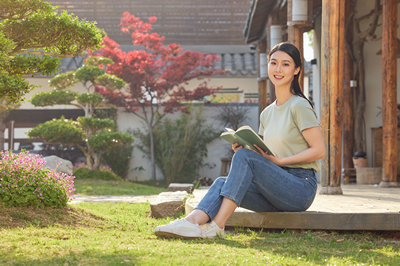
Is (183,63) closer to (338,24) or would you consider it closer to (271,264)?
(338,24)

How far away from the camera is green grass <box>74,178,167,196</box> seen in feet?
34.9

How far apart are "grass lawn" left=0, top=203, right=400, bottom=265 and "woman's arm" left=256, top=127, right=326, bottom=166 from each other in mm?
515

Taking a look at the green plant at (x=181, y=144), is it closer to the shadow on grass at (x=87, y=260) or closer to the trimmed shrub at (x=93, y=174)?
the trimmed shrub at (x=93, y=174)

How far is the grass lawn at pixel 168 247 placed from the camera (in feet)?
9.75

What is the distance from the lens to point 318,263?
300 cm

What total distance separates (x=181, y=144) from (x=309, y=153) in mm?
10952

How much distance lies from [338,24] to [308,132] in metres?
2.98

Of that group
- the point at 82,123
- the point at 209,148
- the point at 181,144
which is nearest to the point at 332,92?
the point at 82,123

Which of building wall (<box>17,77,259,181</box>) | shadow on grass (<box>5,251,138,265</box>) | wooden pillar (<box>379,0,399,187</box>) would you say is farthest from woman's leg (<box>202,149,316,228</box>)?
building wall (<box>17,77,259,181</box>)

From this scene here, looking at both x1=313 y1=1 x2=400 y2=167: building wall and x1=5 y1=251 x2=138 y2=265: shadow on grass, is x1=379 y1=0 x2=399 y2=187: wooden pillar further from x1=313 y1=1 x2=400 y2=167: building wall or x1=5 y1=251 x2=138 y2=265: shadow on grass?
x1=5 y1=251 x2=138 y2=265: shadow on grass

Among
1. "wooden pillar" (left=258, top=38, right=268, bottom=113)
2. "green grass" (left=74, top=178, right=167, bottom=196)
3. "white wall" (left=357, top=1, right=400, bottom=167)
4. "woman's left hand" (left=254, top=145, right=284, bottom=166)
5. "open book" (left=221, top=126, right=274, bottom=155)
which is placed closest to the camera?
"open book" (left=221, top=126, right=274, bottom=155)

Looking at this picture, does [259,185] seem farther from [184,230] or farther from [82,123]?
[82,123]

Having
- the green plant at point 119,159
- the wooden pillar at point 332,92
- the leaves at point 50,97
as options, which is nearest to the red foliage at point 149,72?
the green plant at point 119,159

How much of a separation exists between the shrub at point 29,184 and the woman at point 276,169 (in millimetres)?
1712
